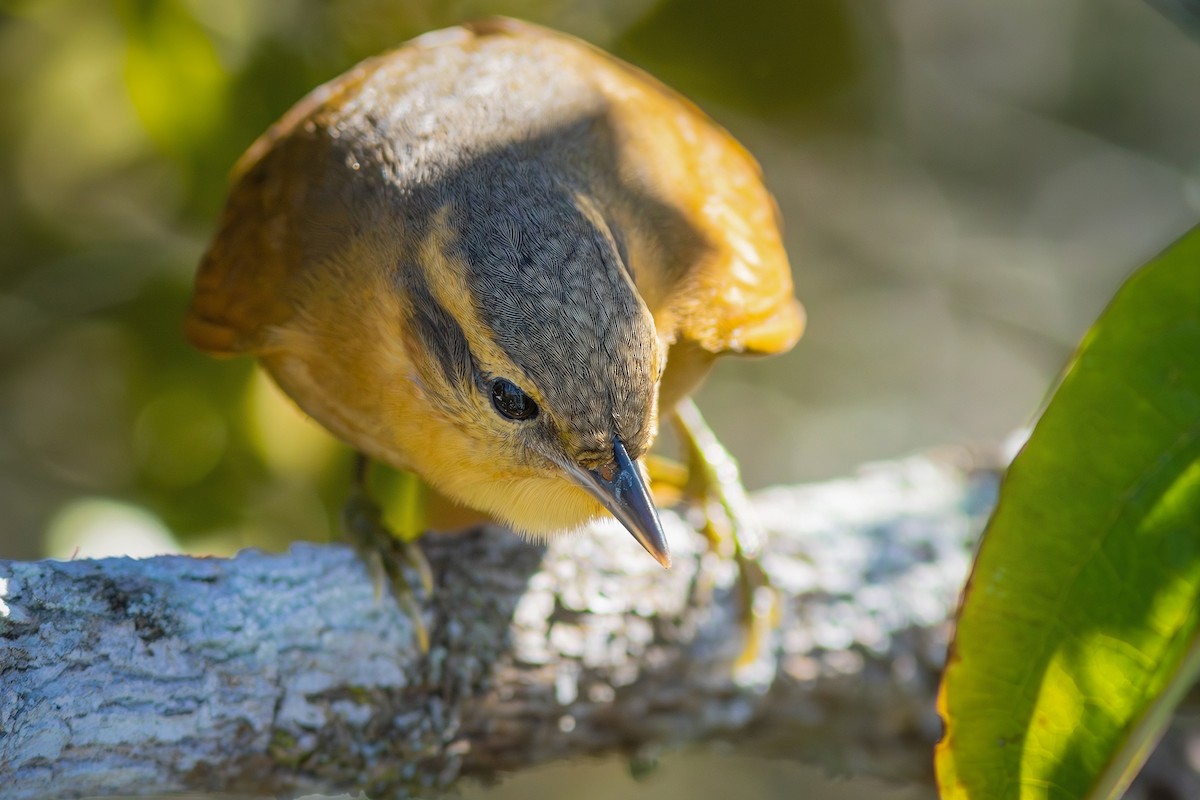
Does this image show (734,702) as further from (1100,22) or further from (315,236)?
(1100,22)

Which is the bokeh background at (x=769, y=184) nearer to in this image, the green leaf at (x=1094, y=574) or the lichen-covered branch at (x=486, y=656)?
the lichen-covered branch at (x=486, y=656)

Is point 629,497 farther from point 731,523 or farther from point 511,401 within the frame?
point 731,523

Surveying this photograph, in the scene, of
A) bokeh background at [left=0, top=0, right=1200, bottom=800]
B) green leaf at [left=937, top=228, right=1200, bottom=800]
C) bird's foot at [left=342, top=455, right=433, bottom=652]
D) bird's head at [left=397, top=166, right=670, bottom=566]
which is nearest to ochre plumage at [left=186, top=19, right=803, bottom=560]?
bird's head at [left=397, top=166, right=670, bottom=566]

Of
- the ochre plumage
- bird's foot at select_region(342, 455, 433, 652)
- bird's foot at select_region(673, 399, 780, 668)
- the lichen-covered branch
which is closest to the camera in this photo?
the lichen-covered branch

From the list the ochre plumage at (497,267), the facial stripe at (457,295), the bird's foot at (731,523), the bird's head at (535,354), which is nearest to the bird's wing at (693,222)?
the ochre plumage at (497,267)

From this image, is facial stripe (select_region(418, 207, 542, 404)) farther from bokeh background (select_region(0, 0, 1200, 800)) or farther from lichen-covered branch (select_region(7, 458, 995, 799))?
bokeh background (select_region(0, 0, 1200, 800))

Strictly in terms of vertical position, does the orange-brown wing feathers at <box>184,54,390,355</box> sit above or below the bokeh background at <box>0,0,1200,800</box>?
above

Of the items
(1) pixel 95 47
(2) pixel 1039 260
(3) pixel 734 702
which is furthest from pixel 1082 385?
(2) pixel 1039 260
